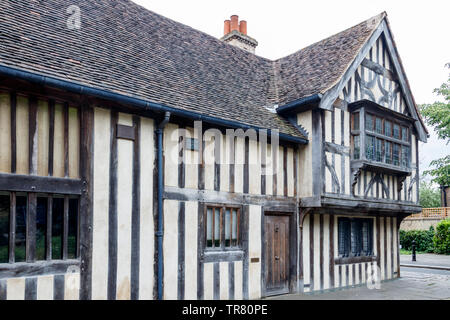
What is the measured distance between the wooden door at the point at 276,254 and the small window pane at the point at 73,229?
4.52 metres

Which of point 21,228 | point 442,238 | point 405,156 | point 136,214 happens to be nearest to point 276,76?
point 405,156

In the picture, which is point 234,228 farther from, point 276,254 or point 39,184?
point 39,184

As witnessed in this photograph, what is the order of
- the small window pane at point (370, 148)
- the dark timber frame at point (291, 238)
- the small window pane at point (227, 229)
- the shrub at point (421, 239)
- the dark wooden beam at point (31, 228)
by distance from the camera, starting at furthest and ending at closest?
the shrub at point (421, 239)
the small window pane at point (370, 148)
the dark timber frame at point (291, 238)
the small window pane at point (227, 229)
the dark wooden beam at point (31, 228)

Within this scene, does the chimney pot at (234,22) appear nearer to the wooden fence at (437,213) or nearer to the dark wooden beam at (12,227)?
the dark wooden beam at (12,227)

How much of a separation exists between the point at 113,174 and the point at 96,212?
700mm

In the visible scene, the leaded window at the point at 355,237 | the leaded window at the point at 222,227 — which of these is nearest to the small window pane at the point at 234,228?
the leaded window at the point at 222,227

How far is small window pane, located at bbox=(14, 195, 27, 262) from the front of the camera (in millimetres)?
5934

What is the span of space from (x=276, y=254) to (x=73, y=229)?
5.05 meters

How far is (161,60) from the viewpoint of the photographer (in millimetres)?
9625

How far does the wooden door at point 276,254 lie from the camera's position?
9.64m

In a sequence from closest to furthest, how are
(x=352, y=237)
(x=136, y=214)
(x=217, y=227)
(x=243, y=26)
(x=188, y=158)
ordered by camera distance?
(x=136, y=214), (x=188, y=158), (x=217, y=227), (x=352, y=237), (x=243, y=26)

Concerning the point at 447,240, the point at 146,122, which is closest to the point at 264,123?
the point at 146,122

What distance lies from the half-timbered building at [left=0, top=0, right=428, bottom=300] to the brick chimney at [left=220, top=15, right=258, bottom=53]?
2.26 metres

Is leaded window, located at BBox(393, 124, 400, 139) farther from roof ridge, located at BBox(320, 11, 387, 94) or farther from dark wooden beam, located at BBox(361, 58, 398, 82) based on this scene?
roof ridge, located at BBox(320, 11, 387, 94)
